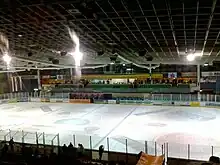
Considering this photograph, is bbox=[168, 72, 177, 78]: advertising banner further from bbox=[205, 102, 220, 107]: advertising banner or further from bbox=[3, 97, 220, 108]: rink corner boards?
bbox=[205, 102, 220, 107]: advertising banner

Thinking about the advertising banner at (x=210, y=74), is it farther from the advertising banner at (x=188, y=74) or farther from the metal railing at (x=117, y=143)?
the metal railing at (x=117, y=143)

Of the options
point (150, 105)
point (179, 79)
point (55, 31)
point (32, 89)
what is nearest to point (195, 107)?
point (150, 105)

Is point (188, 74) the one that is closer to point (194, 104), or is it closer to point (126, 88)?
point (194, 104)

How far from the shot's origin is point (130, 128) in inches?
613

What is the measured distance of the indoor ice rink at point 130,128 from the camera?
1066 centimetres

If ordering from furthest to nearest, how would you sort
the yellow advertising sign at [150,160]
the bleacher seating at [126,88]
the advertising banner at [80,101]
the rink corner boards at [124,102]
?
the advertising banner at [80,101], the bleacher seating at [126,88], the rink corner boards at [124,102], the yellow advertising sign at [150,160]

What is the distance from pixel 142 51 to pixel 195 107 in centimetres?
1200

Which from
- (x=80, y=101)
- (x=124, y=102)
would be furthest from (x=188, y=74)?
(x=80, y=101)

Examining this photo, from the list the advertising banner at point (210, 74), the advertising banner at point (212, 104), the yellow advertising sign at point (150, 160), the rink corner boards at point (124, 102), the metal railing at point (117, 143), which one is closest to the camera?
the yellow advertising sign at point (150, 160)

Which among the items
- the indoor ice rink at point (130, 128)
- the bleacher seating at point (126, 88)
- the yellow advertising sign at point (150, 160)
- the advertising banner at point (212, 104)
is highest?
the bleacher seating at point (126, 88)

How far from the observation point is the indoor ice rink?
10664mm

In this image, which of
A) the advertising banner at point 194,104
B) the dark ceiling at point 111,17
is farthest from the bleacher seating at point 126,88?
the dark ceiling at point 111,17

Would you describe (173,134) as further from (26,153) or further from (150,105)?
(150,105)

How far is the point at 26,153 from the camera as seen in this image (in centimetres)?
866
